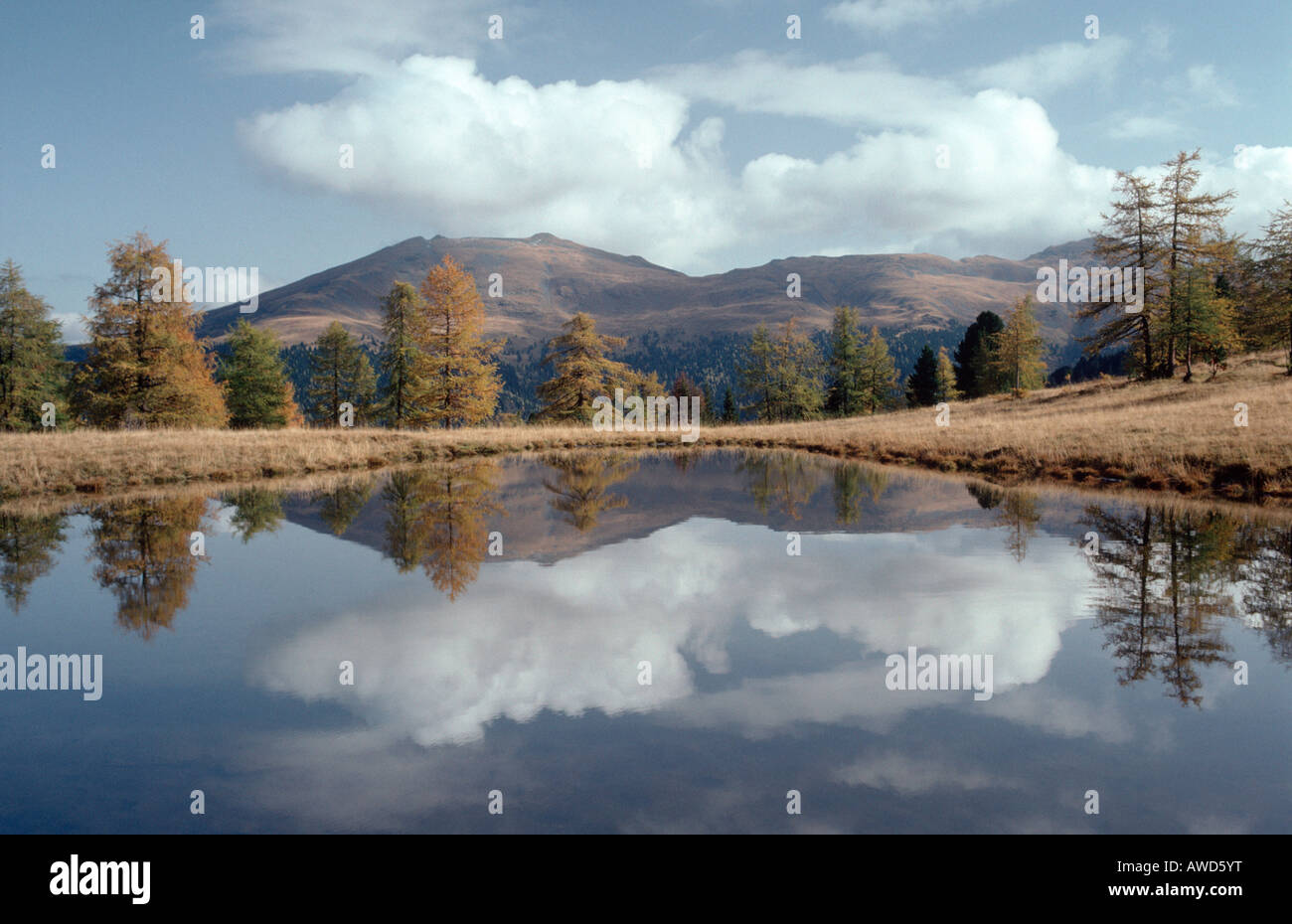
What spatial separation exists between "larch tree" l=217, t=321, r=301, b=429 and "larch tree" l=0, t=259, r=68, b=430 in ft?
36.4

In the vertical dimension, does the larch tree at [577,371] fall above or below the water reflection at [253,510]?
above

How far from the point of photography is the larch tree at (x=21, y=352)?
48844 millimetres

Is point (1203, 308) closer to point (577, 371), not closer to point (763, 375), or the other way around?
point (577, 371)

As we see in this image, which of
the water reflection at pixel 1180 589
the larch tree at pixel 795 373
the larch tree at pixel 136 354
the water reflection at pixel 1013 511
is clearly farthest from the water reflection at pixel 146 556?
the larch tree at pixel 795 373

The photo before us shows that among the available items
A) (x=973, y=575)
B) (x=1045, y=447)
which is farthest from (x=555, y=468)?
(x=973, y=575)

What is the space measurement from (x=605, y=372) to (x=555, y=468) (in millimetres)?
30355

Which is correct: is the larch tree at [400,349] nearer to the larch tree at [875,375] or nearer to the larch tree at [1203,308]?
the larch tree at [1203,308]

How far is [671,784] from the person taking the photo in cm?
514

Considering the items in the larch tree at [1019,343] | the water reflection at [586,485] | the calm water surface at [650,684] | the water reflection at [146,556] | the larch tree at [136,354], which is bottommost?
the calm water surface at [650,684]

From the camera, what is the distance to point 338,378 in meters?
67.4

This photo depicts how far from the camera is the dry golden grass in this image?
21875mm

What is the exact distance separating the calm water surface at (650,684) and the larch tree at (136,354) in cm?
2589

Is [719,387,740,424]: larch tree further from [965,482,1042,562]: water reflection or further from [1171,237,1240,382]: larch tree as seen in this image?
[965,482,1042,562]: water reflection
